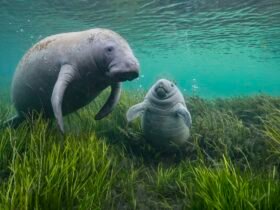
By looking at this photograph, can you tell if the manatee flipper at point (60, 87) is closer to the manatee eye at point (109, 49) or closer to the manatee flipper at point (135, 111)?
the manatee eye at point (109, 49)

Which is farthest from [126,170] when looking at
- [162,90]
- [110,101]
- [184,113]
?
[162,90]

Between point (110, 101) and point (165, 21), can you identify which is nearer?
point (110, 101)

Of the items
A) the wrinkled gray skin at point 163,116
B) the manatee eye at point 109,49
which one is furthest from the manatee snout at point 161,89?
the manatee eye at point 109,49

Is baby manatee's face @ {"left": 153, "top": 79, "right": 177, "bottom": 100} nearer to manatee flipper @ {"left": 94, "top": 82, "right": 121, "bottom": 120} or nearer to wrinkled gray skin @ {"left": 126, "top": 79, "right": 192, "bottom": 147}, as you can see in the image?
wrinkled gray skin @ {"left": 126, "top": 79, "right": 192, "bottom": 147}

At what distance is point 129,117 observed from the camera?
793cm

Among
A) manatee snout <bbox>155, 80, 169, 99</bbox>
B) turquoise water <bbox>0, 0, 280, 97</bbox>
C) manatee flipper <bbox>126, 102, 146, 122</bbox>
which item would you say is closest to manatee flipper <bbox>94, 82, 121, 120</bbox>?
manatee flipper <bbox>126, 102, 146, 122</bbox>

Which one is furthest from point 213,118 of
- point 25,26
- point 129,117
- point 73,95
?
point 25,26

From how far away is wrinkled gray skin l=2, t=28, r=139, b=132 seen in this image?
20.5ft

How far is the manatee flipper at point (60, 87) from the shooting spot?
20.2 feet

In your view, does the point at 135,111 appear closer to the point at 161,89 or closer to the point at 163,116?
the point at 163,116

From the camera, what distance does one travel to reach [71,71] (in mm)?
6727

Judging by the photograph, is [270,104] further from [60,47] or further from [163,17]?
[163,17]

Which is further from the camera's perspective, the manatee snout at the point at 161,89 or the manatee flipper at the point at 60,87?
the manatee snout at the point at 161,89

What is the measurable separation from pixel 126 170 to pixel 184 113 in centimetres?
210
